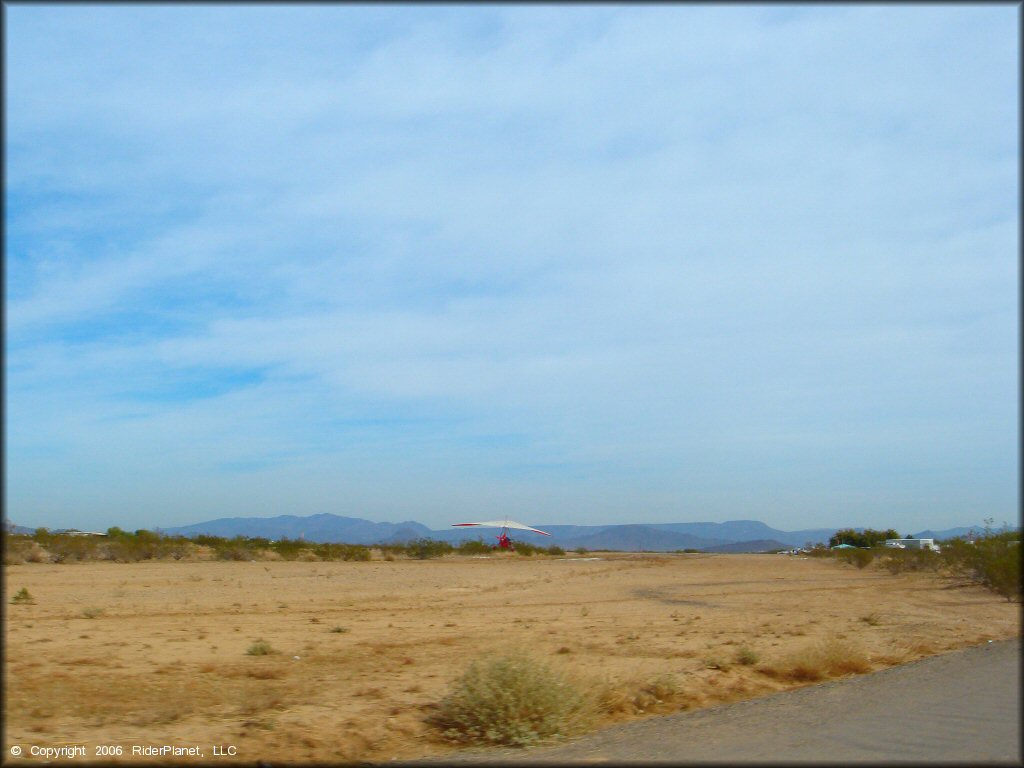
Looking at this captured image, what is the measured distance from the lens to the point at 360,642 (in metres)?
19.9

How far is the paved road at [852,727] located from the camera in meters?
7.48

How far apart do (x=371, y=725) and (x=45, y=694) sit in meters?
5.47

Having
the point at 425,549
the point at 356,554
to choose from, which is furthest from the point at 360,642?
the point at 425,549

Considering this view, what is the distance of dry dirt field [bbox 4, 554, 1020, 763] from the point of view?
12070 millimetres

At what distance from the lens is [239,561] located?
49125 millimetres

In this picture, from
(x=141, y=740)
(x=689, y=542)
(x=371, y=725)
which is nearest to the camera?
(x=141, y=740)

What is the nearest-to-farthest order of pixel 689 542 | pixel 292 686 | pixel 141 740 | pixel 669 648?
1. pixel 141 740
2. pixel 292 686
3. pixel 669 648
4. pixel 689 542

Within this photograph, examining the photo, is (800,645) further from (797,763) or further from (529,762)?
(797,763)

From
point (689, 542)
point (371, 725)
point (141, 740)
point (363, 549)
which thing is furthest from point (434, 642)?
point (689, 542)

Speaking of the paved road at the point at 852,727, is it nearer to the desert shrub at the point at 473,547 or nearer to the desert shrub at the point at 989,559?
the desert shrub at the point at 989,559

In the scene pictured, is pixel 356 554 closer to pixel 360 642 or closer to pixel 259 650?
pixel 360 642

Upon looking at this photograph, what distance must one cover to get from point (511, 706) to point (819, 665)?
723 centimetres

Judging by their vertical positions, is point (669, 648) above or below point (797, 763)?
below

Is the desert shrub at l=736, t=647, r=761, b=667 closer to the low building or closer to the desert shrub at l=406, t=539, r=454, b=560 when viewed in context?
the low building
